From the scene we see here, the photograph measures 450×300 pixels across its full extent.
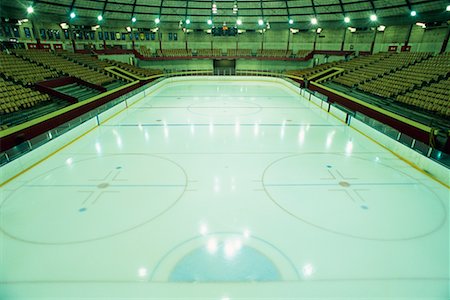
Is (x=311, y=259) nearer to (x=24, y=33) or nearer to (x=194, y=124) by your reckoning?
(x=194, y=124)

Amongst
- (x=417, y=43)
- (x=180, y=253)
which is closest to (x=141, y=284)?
(x=180, y=253)

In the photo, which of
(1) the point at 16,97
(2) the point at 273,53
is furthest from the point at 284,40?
(1) the point at 16,97

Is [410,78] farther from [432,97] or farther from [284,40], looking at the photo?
[284,40]

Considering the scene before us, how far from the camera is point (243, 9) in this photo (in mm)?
24547

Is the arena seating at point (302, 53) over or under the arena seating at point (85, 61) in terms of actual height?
over

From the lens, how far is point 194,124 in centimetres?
949

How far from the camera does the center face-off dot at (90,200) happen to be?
3.80 m

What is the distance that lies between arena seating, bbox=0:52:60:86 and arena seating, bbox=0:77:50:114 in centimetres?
72

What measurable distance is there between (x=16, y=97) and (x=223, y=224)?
9948mm

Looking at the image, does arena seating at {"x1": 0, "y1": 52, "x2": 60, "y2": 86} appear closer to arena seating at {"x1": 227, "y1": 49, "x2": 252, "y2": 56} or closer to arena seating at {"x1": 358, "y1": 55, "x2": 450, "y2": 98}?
arena seating at {"x1": 358, "y1": 55, "x2": 450, "y2": 98}

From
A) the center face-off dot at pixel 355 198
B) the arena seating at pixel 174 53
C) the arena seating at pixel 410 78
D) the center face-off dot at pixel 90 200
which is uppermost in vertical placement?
the arena seating at pixel 174 53

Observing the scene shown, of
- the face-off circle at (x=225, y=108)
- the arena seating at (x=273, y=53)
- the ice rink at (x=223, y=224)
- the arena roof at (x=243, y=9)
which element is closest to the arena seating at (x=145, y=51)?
the arena roof at (x=243, y=9)

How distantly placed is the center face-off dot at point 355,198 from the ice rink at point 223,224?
27 mm

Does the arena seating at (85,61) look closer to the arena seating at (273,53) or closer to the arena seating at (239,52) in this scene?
the arena seating at (239,52)
